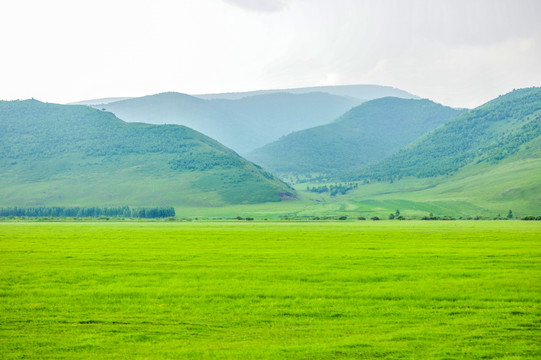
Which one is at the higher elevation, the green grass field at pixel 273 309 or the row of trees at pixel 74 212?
the row of trees at pixel 74 212

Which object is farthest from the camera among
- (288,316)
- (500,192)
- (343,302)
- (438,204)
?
(500,192)

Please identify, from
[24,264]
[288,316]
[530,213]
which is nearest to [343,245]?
[24,264]

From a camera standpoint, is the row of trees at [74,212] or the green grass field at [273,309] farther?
the row of trees at [74,212]

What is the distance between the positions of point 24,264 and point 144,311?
18656mm

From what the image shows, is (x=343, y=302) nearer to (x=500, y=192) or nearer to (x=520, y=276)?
(x=520, y=276)

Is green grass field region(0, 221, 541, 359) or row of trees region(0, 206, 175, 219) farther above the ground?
row of trees region(0, 206, 175, 219)

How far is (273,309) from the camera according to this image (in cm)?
2256

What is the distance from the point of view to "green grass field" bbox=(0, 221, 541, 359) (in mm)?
17625

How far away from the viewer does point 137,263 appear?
38250 mm

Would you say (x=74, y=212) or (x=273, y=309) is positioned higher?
(x=74, y=212)

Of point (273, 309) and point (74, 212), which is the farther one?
point (74, 212)

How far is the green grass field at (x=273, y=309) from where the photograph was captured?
17.6 metres

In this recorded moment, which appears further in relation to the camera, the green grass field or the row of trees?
the row of trees

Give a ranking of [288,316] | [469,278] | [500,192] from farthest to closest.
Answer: [500,192] → [469,278] → [288,316]
